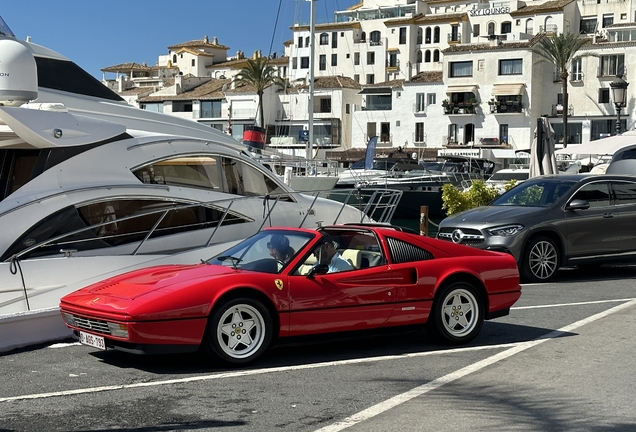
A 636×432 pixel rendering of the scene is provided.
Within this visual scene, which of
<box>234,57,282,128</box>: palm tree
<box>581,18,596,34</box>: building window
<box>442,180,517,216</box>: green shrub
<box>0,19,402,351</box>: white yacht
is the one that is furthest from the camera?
<box>581,18,596,34</box>: building window

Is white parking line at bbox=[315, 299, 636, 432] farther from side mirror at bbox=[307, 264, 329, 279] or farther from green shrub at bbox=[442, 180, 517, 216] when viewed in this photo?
green shrub at bbox=[442, 180, 517, 216]

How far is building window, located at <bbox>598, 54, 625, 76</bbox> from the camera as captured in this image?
75.0 metres

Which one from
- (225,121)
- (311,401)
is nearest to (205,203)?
(311,401)

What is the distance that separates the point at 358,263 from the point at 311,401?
93.7 inches

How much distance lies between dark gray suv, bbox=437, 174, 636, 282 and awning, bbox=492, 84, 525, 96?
61.5 metres

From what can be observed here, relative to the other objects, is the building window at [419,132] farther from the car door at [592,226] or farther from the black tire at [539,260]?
the black tire at [539,260]

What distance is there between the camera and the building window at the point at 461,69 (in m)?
80.2

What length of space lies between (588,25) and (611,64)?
16617mm

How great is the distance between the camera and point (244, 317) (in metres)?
8.52

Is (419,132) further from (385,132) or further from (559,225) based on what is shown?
(559,225)

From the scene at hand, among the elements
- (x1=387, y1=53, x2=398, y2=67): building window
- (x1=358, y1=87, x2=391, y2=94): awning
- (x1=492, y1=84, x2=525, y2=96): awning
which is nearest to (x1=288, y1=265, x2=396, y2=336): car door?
(x1=492, y1=84, x2=525, y2=96): awning

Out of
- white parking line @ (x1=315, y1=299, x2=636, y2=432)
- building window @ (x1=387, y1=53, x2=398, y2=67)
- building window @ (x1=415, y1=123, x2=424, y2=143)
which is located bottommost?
white parking line @ (x1=315, y1=299, x2=636, y2=432)

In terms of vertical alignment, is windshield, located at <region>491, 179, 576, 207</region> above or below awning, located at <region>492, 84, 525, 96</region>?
below

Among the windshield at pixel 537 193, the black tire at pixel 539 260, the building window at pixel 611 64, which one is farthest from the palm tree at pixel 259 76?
the black tire at pixel 539 260
